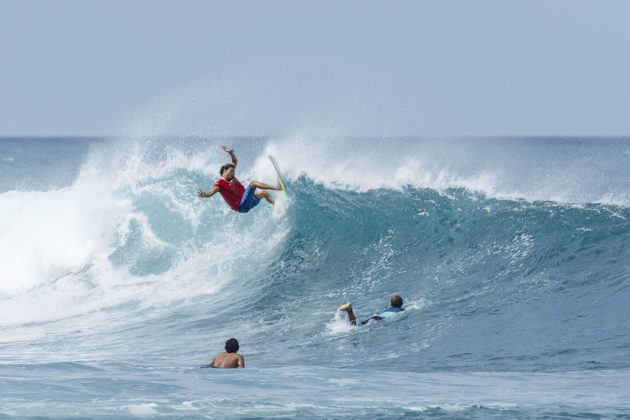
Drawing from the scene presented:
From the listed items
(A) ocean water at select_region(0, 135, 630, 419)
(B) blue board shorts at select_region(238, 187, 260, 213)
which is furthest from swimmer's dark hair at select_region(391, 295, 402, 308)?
(B) blue board shorts at select_region(238, 187, 260, 213)

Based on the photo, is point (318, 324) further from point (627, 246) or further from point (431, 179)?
point (431, 179)

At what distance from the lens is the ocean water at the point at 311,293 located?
1018 cm

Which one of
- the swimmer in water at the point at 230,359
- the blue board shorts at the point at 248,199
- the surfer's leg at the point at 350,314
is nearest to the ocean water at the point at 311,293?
the surfer's leg at the point at 350,314

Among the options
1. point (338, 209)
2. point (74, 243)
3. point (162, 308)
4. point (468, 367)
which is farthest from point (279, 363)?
point (74, 243)

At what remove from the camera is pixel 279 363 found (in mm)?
13047

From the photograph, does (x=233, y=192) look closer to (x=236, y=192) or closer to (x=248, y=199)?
(x=236, y=192)

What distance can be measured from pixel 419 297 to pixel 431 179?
20.3 feet

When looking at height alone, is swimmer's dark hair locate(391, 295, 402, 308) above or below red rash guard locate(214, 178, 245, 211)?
below

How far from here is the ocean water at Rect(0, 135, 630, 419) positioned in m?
10.2

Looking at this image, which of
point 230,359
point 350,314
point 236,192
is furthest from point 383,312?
point 230,359

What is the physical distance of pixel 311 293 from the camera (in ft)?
57.4

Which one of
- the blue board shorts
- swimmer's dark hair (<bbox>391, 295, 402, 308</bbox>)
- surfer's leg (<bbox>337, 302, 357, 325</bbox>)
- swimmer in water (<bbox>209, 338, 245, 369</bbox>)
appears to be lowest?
swimmer in water (<bbox>209, 338, 245, 369</bbox>)

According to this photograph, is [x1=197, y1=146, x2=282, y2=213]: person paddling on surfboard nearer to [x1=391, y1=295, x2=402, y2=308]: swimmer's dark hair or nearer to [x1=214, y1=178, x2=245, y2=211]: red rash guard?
[x1=214, y1=178, x2=245, y2=211]: red rash guard

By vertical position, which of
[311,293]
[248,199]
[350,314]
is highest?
[248,199]
